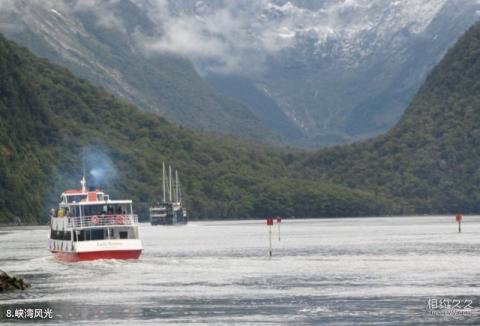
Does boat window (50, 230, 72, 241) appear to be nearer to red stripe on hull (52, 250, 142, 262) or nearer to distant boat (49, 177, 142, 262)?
distant boat (49, 177, 142, 262)

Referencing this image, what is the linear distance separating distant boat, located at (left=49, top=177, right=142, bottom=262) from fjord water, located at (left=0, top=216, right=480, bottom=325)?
6.00 feet

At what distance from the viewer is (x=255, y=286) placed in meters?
114

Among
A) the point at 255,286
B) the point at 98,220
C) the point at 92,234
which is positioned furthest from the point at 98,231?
the point at 255,286

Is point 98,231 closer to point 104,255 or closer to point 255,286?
point 104,255

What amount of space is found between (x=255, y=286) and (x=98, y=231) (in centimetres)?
3344

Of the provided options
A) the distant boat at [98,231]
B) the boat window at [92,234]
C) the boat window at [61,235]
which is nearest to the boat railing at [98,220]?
the distant boat at [98,231]

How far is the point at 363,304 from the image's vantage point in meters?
96.7

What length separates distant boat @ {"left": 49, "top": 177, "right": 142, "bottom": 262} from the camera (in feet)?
465

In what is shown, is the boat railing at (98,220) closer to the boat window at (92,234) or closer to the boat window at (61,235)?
the boat window at (92,234)

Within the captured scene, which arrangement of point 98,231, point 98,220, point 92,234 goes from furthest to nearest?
point 98,220 → point 98,231 → point 92,234

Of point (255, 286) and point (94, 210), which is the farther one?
point (94, 210)

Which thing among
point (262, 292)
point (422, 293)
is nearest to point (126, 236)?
point (262, 292)

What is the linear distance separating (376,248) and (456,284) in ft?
217

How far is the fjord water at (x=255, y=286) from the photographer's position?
91.8m
